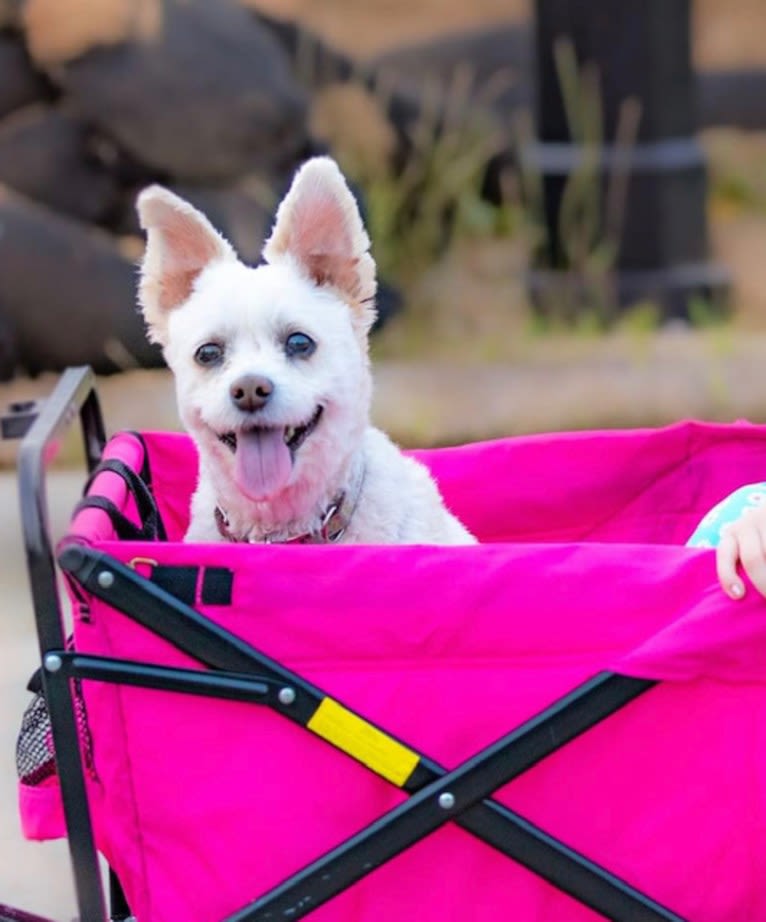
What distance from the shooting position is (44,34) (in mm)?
5629

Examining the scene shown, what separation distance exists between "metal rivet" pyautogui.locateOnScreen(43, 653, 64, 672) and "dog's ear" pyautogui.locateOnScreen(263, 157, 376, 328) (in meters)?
0.82

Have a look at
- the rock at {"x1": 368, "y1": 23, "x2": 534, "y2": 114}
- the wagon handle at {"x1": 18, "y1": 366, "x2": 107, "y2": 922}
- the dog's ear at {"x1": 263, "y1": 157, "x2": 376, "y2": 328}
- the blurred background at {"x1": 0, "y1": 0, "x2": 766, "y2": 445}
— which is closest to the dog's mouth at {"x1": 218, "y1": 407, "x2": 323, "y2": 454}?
the dog's ear at {"x1": 263, "y1": 157, "x2": 376, "y2": 328}

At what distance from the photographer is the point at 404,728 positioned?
182 centimetres

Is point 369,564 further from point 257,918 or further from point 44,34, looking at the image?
point 44,34

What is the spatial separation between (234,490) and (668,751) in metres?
0.80

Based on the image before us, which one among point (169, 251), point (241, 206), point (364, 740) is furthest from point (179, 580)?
point (241, 206)

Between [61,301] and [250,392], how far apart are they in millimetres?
3517

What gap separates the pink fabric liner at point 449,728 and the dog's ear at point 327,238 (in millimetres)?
669

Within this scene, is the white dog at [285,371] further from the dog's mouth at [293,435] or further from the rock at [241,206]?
the rock at [241,206]

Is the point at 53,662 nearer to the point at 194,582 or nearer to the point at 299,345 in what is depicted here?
the point at 194,582

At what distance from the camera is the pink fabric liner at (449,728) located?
179 cm

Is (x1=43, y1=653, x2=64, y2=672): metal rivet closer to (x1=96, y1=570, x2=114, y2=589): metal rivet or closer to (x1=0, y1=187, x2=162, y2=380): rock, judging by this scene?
(x1=96, y1=570, x2=114, y2=589): metal rivet

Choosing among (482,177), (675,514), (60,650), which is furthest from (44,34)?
(60,650)

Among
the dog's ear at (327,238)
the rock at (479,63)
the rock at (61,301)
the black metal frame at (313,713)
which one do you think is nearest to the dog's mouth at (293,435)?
the dog's ear at (327,238)
